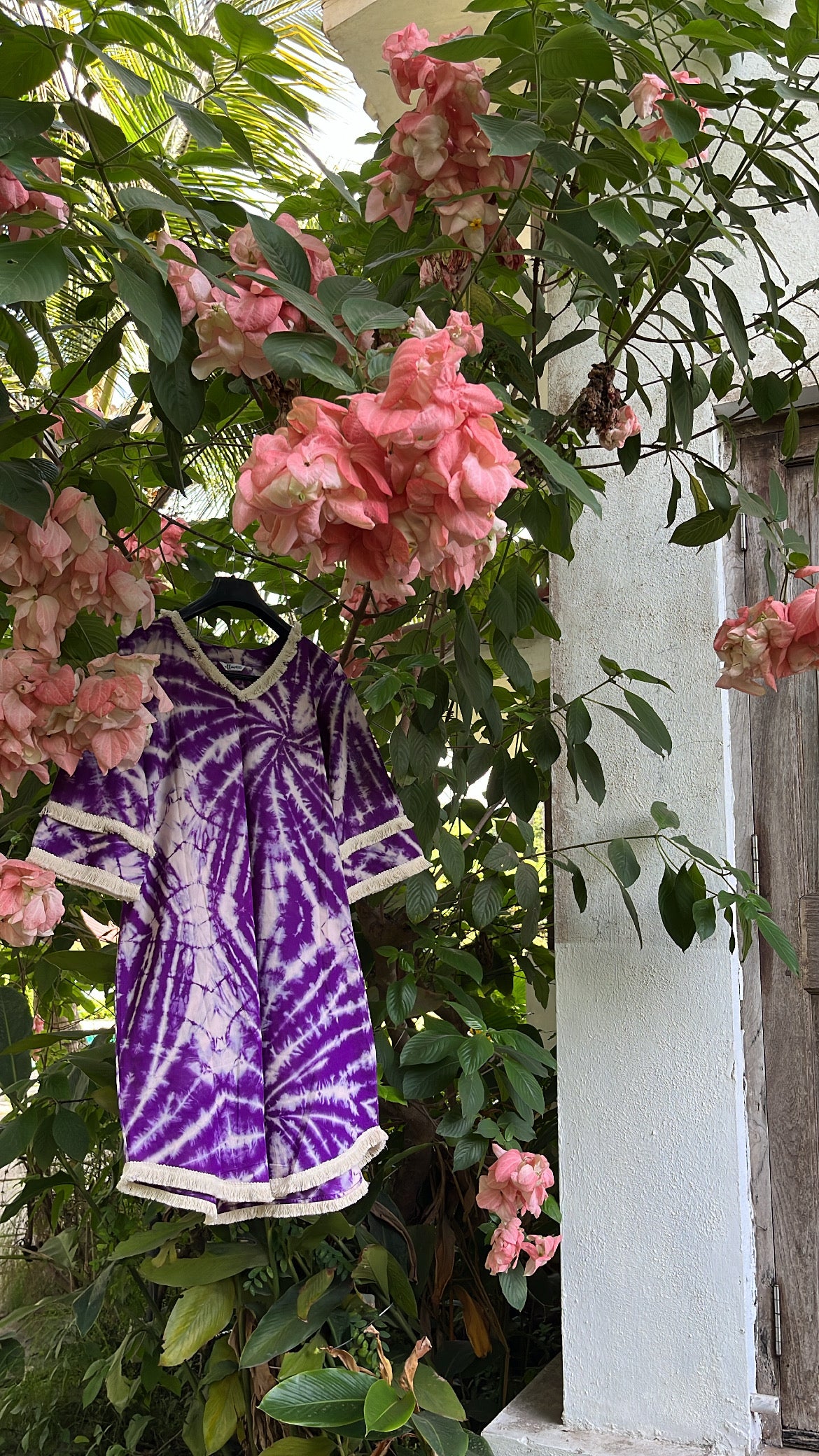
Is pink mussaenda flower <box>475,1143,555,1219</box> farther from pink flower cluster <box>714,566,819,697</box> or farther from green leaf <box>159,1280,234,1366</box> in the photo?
pink flower cluster <box>714,566,819,697</box>

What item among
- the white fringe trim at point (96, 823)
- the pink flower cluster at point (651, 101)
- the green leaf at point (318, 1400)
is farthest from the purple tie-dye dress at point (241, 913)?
the pink flower cluster at point (651, 101)

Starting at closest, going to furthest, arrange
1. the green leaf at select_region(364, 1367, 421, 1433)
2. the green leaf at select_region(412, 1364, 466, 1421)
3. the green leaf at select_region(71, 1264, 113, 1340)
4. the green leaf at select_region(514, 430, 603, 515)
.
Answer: the green leaf at select_region(514, 430, 603, 515), the green leaf at select_region(364, 1367, 421, 1433), the green leaf at select_region(412, 1364, 466, 1421), the green leaf at select_region(71, 1264, 113, 1340)

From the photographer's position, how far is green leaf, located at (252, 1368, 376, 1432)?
4.24ft

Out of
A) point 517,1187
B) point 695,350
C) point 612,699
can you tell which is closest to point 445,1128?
point 517,1187

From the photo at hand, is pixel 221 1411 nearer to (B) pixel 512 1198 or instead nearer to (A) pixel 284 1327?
(A) pixel 284 1327

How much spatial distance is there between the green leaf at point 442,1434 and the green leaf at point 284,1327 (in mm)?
184

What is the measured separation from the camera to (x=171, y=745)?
49.6 inches

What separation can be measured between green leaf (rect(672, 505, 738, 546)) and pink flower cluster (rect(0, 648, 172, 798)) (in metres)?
0.76

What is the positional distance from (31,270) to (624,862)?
109 cm

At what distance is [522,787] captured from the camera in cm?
158

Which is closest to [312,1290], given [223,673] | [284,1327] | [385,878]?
[284,1327]

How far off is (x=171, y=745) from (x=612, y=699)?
0.79m

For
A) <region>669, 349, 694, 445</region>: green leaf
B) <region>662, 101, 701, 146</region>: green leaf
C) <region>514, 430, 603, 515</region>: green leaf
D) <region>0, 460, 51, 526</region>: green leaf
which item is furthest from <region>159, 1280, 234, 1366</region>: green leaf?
<region>662, 101, 701, 146</region>: green leaf

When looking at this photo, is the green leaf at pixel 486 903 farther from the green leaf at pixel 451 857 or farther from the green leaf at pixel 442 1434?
the green leaf at pixel 442 1434
